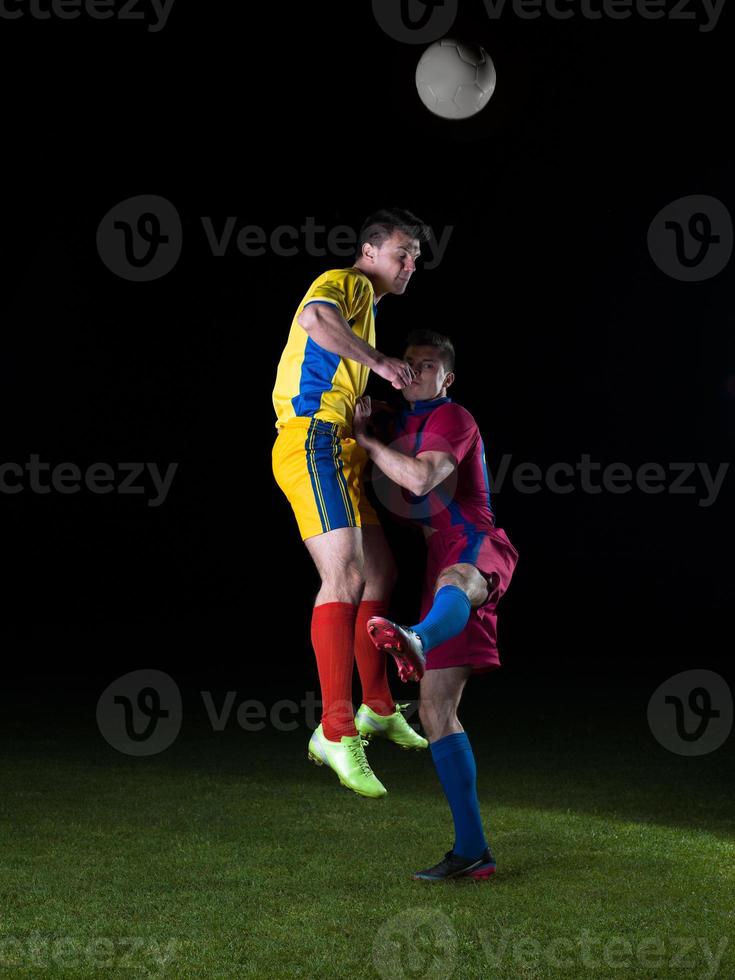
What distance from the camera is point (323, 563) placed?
306cm

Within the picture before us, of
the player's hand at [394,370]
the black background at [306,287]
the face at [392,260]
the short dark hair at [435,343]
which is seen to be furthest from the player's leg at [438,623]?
the black background at [306,287]

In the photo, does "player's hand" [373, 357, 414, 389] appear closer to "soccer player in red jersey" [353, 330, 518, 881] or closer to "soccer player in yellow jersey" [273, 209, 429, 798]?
"soccer player in yellow jersey" [273, 209, 429, 798]

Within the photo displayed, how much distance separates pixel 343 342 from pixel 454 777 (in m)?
1.08

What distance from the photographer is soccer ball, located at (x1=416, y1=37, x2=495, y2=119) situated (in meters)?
4.76

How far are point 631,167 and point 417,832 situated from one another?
25.1 feet

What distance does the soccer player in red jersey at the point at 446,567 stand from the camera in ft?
→ 9.05

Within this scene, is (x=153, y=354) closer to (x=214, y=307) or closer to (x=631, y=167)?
(x=214, y=307)

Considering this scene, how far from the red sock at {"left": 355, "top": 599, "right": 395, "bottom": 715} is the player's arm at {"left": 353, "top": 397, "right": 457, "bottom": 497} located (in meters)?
0.62

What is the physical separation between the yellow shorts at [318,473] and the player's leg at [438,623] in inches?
12.4

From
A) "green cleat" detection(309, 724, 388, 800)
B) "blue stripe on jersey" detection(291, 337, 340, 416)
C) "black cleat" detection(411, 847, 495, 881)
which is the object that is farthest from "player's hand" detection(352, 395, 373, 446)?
"black cleat" detection(411, 847, 495, 881)

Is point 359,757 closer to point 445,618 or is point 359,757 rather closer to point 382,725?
point 445,618

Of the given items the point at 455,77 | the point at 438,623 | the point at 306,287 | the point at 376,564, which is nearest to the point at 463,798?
the point at 438,623

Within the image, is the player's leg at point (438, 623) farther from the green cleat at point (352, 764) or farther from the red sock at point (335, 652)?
the green cleat at point (352, 764)

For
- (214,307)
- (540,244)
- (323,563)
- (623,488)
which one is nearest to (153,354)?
(214,307)
